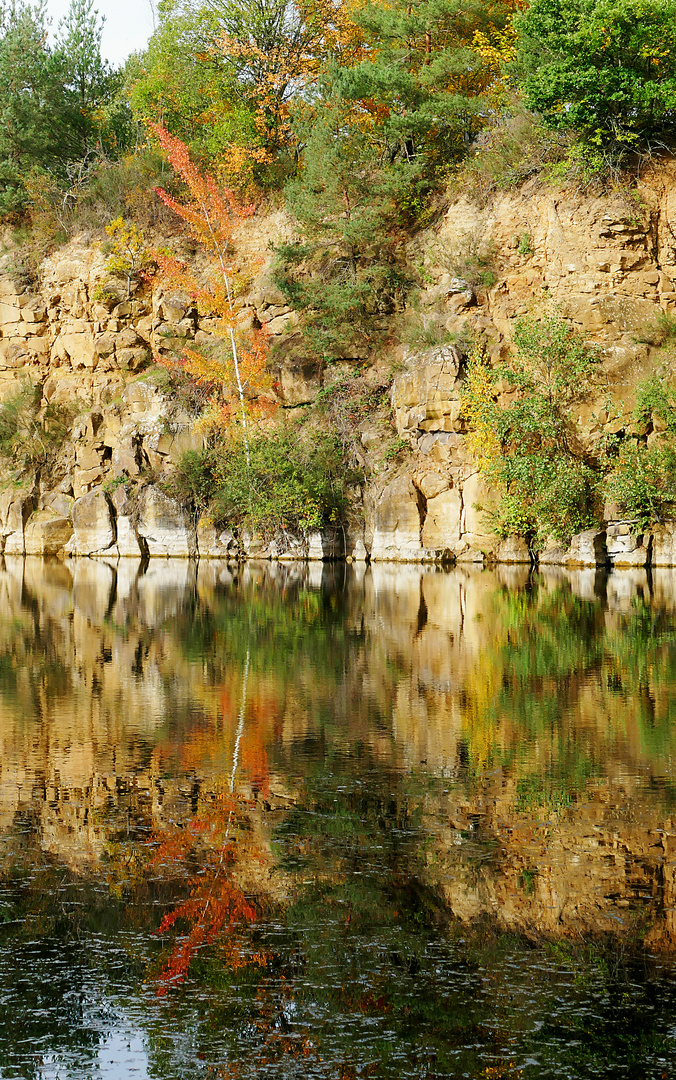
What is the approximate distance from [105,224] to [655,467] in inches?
1140

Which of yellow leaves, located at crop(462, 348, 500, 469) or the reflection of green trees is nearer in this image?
the reflection of green trees

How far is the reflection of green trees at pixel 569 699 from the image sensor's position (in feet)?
25.4

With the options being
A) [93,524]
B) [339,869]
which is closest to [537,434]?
[93,524]

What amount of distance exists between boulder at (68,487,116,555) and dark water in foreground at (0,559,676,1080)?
28567mm

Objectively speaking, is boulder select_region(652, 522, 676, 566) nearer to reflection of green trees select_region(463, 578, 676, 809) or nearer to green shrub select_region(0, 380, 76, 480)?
reflection of green trees select_region(463, 578, 676, 809)

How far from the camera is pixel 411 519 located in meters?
33.9

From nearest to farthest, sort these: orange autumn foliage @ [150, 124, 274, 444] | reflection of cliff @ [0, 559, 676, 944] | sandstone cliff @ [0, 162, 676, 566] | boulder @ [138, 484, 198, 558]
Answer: reflection of cliff @ [0, 559, 676, 944] → sandstone cliff @ [0, 162, 676, 566] → boulder @ [138, 484, 198, 558] → orange autumn foliage @ [150, 124, 274, 444]

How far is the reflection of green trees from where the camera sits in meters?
7.75

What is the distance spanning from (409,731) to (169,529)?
102ft

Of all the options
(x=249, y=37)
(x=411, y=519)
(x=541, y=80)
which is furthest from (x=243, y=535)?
(x=249, y=37)

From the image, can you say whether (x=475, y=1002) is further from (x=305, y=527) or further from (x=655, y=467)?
(x=305, y=527)

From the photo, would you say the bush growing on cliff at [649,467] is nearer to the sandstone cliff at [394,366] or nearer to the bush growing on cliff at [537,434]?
the sandstone cliff at [394,366]

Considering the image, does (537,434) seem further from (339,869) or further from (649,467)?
(339,869)

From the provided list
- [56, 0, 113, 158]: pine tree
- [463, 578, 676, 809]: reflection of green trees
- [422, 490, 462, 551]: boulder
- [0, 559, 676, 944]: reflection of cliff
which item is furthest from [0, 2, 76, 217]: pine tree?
[463, 578, 676, 809]: reflection of green trees
